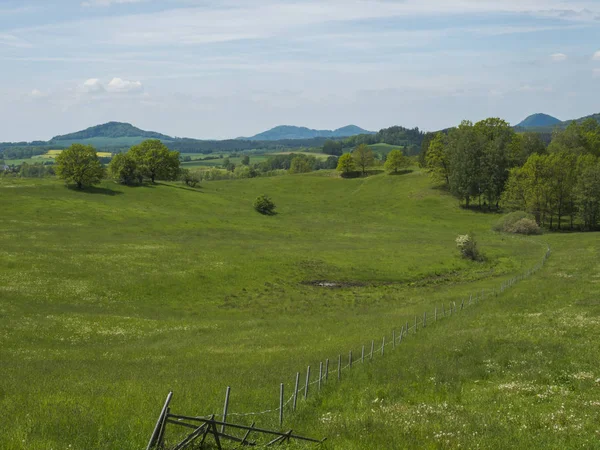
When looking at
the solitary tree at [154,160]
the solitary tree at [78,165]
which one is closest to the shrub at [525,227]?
the solitary tree at [78,165]

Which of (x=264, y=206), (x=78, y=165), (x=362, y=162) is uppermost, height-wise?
(x=78, y=165)

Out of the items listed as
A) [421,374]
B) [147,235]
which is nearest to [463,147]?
[147,235]

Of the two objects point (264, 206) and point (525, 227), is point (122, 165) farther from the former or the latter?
point (525, 227)

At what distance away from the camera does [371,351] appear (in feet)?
85.9

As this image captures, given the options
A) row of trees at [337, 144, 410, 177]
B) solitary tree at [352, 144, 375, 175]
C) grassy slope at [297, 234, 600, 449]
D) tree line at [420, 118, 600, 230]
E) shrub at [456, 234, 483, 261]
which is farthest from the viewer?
solitary tree at [352, 144, 375, 175]

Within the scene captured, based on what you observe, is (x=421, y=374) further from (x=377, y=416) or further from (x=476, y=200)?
(x=476, y=200)

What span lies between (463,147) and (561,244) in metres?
46.4

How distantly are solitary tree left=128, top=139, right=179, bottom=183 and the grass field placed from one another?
29236mm

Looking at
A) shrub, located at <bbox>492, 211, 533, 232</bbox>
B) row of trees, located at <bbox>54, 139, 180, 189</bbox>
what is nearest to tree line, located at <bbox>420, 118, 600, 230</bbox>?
shrub, located at <bbox>492, 211, 533, 232</bbox>

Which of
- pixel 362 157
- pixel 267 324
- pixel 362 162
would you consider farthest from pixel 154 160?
pixel 267 324

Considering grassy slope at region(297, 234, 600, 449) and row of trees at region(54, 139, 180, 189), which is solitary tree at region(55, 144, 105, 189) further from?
grassy slope at region(297, 234, 600, 449)

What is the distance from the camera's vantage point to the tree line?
343 ft

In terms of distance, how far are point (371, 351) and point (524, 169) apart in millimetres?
96336

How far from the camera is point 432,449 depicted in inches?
541
